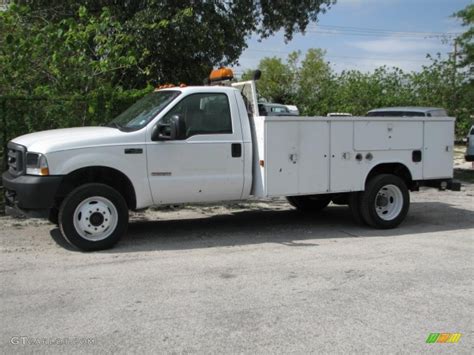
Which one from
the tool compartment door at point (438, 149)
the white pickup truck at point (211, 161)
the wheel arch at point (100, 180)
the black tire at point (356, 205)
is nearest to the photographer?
the white pickup truck at point (211, 161)

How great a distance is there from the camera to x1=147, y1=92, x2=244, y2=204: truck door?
7.48 meters

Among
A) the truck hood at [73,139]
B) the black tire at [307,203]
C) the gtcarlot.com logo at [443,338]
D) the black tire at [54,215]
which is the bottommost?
the gtcarlot.com logo at [443,338]

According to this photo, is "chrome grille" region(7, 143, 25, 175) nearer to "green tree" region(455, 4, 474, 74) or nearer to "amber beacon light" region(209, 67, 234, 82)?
"amber beacon light" region(209, 67, 234, 82)

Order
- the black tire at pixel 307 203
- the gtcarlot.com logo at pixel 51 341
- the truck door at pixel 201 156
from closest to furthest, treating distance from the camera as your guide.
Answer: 1. the gtcarlot.com logo at pixel 51 341
2. the truck door at pixel 201 156
3. the black tire at pixel 307 203

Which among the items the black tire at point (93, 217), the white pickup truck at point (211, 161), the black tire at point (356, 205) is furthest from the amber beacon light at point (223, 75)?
the black tire at point (356, 205)

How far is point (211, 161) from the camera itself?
7.71 metres

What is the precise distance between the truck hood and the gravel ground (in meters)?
1.33

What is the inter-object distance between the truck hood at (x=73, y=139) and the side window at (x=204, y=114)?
653mm

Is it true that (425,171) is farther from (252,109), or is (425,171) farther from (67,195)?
(67,195)

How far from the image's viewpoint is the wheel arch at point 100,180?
7.18 m

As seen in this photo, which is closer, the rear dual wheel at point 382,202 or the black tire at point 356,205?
the rear dual wheel at point 382,202

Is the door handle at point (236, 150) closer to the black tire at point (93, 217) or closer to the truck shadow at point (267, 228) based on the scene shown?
the truck shadow at point (267, 228)

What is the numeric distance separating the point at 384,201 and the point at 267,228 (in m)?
1.90

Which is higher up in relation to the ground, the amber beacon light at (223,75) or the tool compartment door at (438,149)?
the amber beacon light at (223,75)
